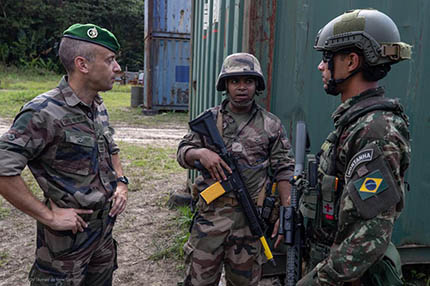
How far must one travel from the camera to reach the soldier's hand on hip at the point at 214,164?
242 cm

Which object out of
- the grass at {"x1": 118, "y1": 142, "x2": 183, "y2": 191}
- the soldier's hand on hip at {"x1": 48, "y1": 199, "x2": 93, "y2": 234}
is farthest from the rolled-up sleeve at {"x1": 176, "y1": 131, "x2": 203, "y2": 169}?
the grass at {"x1": 118, "y1": 142, "x2": 183, "y2": 191}

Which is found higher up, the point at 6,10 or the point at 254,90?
the point at 6,10

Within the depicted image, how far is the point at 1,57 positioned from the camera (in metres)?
26.4

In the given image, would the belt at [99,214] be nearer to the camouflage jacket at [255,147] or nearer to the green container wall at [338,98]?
the camouflage jacket at [255,147]

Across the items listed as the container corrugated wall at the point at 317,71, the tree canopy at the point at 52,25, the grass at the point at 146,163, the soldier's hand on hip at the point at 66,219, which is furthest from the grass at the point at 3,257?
the tree canopy at the point at 52,25

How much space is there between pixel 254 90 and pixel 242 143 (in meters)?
0.37

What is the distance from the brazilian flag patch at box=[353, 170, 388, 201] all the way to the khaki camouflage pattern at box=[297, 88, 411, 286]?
52 mm

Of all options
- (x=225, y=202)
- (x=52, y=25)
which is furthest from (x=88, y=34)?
(x=52, y=25)

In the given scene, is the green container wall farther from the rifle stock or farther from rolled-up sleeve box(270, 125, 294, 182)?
the rifle stock

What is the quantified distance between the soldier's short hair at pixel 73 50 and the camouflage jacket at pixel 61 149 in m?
0.12

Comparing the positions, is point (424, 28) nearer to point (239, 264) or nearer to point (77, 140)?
point (239, 264)

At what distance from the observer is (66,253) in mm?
2049

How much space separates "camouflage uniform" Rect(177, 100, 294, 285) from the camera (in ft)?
8.07

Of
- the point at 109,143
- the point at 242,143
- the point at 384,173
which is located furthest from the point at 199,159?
the point at 384,173
